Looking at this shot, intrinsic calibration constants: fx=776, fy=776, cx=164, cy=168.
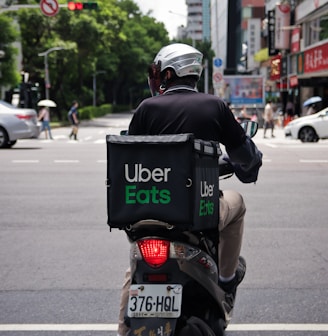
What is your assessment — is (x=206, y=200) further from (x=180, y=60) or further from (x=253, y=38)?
(x=253, y=38)

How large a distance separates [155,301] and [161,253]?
0.22 m

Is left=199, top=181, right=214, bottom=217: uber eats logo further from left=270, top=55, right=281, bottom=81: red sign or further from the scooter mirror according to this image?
left=270, top=55, right=281, bottom=81: red sign

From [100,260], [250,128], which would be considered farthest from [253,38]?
[250,128]

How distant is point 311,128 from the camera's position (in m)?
28.8

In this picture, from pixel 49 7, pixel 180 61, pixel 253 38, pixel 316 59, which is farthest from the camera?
pixel 253 38

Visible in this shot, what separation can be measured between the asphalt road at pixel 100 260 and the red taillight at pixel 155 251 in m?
1.39

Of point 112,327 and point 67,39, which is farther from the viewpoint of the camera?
point 67,39

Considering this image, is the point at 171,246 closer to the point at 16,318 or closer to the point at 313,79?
the point at 16,318

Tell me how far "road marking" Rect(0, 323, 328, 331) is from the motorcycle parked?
3.87 ft

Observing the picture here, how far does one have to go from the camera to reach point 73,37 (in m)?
57.5

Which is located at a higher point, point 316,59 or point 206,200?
point 316,59

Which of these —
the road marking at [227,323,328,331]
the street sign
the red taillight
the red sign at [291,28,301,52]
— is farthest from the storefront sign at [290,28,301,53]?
the red taillight

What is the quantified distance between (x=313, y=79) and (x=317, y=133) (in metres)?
17.7

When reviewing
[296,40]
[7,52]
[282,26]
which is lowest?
[7,52]
